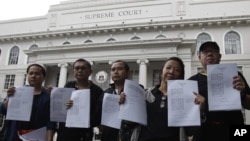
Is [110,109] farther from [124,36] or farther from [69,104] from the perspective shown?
[124,36]

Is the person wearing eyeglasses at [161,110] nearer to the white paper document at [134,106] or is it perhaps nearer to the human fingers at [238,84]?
the white paper document at [134,106]

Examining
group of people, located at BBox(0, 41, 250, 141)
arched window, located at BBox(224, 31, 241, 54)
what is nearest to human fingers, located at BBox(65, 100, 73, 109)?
group of people, located at BBox(0, 41, 250, 141)

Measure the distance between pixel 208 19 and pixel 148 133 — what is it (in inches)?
774

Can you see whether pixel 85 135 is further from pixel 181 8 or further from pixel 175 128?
pixel 181 8

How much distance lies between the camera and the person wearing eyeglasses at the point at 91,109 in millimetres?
3766

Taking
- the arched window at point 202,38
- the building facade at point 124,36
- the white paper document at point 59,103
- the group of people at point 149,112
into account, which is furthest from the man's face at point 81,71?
the arched window at point 202,38

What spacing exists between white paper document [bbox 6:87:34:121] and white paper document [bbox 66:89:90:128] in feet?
1.98

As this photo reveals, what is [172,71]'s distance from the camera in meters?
3.30

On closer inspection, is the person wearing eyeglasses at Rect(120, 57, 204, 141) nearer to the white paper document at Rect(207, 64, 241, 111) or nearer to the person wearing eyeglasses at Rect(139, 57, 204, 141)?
the person wearing eyeglasses at Rect(139, 57, 204, 141)

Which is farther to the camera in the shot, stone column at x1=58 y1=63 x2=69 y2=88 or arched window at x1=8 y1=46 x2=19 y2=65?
arched window at x1=8 y1=46 x2=19 y2=65

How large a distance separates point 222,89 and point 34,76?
2822 mm

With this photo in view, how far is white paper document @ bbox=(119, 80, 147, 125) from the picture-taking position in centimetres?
309

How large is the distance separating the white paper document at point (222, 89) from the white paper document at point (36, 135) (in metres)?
2.41

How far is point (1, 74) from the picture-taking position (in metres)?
25.4
